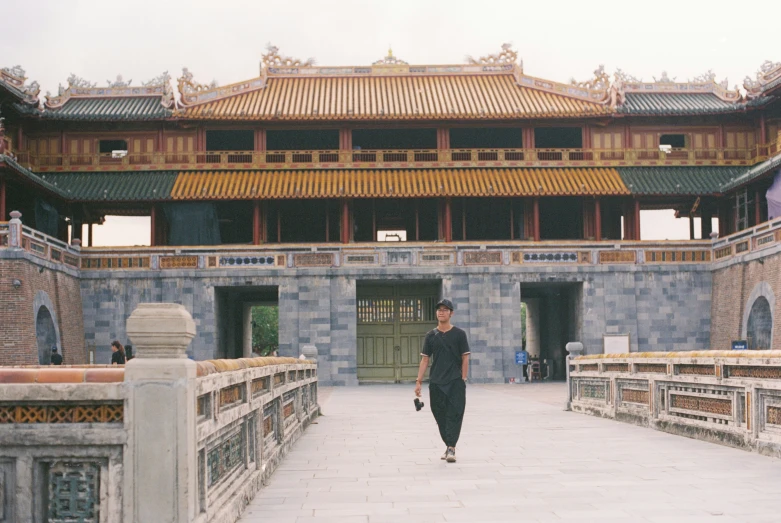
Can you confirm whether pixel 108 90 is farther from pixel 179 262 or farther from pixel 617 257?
pixel 617 257

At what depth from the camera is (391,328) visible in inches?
1204

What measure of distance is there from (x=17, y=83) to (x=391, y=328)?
591 inches

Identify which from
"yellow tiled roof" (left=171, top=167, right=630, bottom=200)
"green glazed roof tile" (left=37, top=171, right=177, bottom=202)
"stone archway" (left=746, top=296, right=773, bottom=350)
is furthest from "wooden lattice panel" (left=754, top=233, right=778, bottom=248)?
"green glazed roof tile" (left=37, top=171, right=177, bottom=202)

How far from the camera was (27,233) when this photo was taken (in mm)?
24984

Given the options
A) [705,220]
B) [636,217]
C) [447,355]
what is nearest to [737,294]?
[636,217]

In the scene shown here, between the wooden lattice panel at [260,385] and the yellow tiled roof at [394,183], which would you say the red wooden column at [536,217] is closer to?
the yellow tiled roof at [394,183]

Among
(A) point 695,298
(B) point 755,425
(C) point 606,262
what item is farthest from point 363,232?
(B) point 755,425

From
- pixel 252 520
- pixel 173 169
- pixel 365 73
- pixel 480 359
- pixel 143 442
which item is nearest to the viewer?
pixel 143 442

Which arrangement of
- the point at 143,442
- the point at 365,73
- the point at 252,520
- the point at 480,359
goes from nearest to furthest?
1. the point at 143,442
2. the point at 252,520
3. the point at 480,359
4. the point at 365,73

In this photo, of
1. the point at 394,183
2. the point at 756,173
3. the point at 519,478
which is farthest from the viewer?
the point at 394,183

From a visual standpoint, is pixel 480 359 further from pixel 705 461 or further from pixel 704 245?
pixel 705 461

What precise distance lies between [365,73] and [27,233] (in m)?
15.4

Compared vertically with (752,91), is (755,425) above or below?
below

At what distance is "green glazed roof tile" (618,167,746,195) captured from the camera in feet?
101
